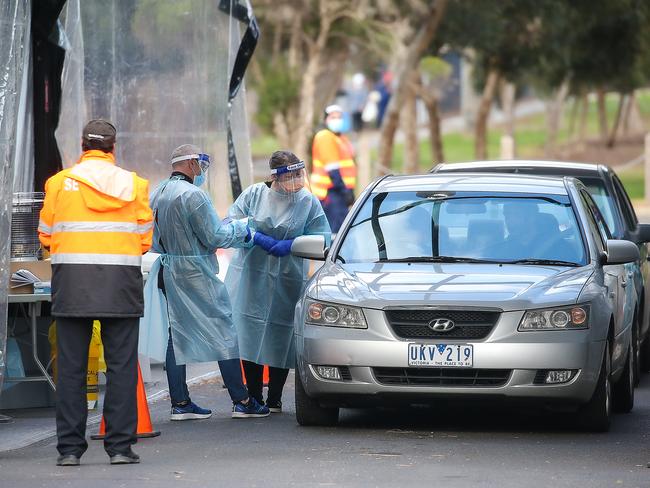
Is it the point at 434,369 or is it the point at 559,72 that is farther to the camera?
the point at 559,72

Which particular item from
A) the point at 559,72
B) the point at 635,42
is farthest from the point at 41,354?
the point at 559,72

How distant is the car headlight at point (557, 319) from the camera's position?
28.5 feet

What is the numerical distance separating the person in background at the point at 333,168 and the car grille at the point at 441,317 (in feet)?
28.7

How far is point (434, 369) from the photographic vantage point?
8.73 metres

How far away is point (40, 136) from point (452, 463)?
5025 millimetres

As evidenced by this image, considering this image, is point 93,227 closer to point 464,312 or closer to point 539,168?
point 464,312

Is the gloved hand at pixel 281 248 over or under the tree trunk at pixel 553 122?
under

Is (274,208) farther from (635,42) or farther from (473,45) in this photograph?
(635,42)

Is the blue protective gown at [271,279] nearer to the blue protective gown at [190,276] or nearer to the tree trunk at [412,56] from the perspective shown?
the blue protective gown at [190,276]

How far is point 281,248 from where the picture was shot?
1003 centimetres

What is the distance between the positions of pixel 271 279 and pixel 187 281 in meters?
0.78

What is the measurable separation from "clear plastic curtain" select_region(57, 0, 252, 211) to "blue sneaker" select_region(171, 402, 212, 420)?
11.2 feet

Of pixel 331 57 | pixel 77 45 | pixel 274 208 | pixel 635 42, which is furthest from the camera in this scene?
pixel 331 57

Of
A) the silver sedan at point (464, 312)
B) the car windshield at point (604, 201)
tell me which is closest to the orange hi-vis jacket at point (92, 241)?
the silver sedan at point (464, 312)
